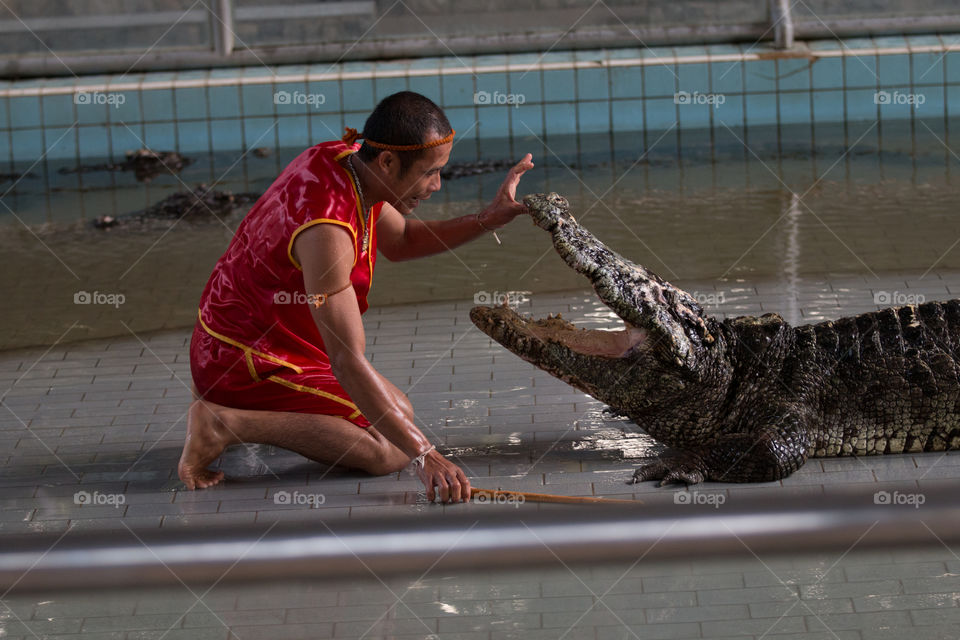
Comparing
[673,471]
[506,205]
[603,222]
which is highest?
[506,205]

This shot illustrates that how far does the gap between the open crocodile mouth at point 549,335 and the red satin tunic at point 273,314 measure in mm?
460

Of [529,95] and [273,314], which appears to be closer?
[273,314]

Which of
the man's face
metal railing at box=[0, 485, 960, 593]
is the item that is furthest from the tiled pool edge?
metal railing at box=[0, 485, 960, 593]

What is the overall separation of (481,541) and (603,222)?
661 cm

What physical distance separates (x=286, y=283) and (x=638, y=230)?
400 cm

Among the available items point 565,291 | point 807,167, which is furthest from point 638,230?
point 807,167

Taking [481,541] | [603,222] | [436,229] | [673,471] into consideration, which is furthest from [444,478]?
[603,222]

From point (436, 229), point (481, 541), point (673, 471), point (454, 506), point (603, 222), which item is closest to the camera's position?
point (481, 541)

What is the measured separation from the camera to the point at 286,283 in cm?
344

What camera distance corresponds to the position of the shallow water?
6020 millimetres

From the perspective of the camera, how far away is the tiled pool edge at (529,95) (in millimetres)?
9609

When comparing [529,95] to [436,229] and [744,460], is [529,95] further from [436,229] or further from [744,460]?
[744,460]

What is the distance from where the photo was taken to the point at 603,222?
7.30 metres

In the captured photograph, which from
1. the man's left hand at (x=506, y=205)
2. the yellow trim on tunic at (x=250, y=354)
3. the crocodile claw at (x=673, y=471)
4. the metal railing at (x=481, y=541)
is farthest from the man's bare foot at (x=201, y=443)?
the metal railing at (x=481, y=541)
